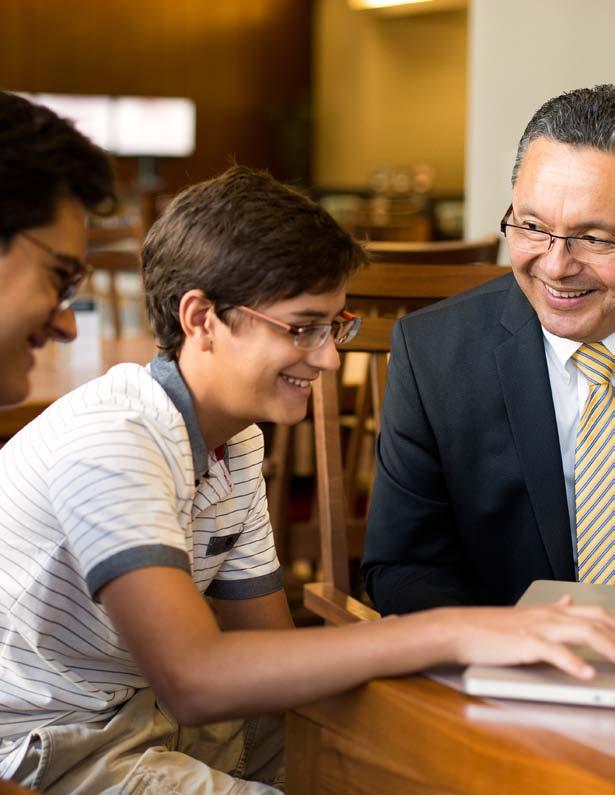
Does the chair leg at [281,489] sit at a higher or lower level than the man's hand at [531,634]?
lower

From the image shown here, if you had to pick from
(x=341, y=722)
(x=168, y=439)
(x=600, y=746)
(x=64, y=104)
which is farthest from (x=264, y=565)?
(x=64, y=104)

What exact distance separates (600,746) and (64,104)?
9410 millimetres

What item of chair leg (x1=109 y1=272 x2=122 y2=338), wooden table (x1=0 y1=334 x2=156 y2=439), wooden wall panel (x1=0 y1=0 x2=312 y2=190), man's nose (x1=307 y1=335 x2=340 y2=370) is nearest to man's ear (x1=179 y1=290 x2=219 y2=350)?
man's nose (x1=307 y1=335 x2=340 y2=370)

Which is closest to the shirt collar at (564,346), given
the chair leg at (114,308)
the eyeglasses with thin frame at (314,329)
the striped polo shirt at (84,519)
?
the eyeglasses with thin frame at (314,329)

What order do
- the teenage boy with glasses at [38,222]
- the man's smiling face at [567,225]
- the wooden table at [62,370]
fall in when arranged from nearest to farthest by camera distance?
the teenage boy with glasses at [38,222] < the man's smiling face at [567,225] < the wooden table at [62,370]

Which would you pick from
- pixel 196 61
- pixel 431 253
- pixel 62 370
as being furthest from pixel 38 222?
pixel 196 61

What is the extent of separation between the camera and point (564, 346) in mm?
1510

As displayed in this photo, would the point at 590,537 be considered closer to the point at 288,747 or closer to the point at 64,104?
the point at 288,747

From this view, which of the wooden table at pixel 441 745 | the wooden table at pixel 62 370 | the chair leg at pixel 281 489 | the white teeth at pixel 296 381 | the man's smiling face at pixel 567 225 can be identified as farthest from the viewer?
the chair leg at pixel 281 489

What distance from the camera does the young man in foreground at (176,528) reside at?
940 millimetres

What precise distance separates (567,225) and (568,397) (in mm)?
237

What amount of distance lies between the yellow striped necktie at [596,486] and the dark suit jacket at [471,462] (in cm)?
3

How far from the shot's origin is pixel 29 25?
9.47 metres

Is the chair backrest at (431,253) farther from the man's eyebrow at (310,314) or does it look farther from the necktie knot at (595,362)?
the man's eyebrow at (310,314)
